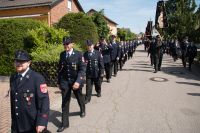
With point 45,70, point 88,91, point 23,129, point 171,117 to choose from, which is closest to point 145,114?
point 171,117

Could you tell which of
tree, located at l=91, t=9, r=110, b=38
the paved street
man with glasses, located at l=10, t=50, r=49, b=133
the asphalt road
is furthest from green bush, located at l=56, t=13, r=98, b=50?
tree, located at l=91, t=9, r=110, b=38

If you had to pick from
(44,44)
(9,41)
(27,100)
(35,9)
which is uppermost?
(35,9)

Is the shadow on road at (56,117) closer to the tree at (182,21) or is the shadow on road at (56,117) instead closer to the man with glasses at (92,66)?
the man with glasses at (92,66)

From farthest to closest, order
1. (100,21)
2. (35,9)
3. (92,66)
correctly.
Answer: (100,21) < (35,9) < (92,66)

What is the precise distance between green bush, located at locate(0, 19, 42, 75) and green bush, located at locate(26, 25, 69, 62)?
1.57 feet

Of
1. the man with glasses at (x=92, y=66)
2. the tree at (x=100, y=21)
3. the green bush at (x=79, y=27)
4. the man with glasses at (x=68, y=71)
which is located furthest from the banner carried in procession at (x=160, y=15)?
the man with glasses at (x=68, y=71)

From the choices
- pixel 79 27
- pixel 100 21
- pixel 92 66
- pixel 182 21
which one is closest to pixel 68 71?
pixel 92 66

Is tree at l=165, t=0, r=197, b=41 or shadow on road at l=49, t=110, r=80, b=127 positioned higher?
tree at l=165, t=0, r=197, b=41

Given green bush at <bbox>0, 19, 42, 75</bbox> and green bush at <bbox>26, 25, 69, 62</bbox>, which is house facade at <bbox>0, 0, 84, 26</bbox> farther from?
green bush at <bbox>0, 19, 42, 75</bbox>

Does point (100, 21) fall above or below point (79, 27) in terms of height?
above

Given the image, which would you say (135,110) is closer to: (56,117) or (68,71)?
(56,117)

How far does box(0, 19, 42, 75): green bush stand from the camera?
14094 mm

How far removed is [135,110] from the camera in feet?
27.8

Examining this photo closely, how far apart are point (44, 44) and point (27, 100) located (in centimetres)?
1052
